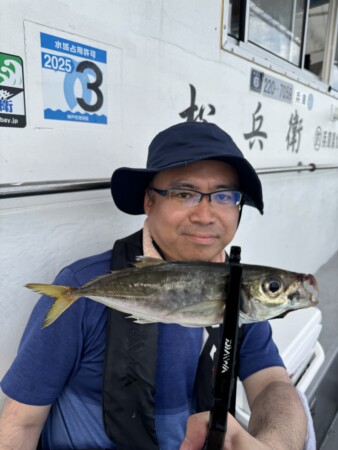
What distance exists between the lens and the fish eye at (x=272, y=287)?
57 cm

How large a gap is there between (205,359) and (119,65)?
1255mm

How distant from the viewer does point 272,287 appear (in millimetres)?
575

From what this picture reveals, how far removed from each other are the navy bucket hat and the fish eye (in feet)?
1.56

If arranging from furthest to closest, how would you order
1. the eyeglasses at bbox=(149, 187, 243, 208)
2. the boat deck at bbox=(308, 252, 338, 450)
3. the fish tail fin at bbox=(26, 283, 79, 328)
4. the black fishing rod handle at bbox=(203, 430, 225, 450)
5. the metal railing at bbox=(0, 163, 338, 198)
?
the boat deck at bbox=(308, 252, 338, 450) → the metal railing at bbox=(0, 163, 338, 198) → the eyeglasses at bbox=(149, 187, 243, 208) → the fish tail fin at bbox=(26, 283, 79, 328) → the black fishing rod handle at bbox=(203, 430, 225, 450)

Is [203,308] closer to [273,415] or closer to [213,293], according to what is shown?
[213,293]

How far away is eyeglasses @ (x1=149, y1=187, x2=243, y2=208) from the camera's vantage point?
1.00 m

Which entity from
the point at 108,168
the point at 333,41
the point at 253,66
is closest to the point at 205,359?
the point at 108,168

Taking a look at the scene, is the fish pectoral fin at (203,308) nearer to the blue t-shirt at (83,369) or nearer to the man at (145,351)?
the man at (145,351)

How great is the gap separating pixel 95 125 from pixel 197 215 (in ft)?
2.29

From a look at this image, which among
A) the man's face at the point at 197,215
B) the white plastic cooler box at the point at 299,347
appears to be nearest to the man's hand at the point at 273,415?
the man's face at the point at 197,215

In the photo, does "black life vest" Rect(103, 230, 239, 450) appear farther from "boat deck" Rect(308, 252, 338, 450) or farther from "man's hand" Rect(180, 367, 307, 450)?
"boat deck" Rect(308, 252, 338, 450)

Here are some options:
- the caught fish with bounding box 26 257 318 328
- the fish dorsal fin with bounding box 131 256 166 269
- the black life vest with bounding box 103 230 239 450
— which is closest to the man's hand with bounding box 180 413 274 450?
the caught fish with bounding box 26 257 318 328

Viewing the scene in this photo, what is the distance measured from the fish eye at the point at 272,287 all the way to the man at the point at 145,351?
1.37 feet

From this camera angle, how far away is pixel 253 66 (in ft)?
7.71
